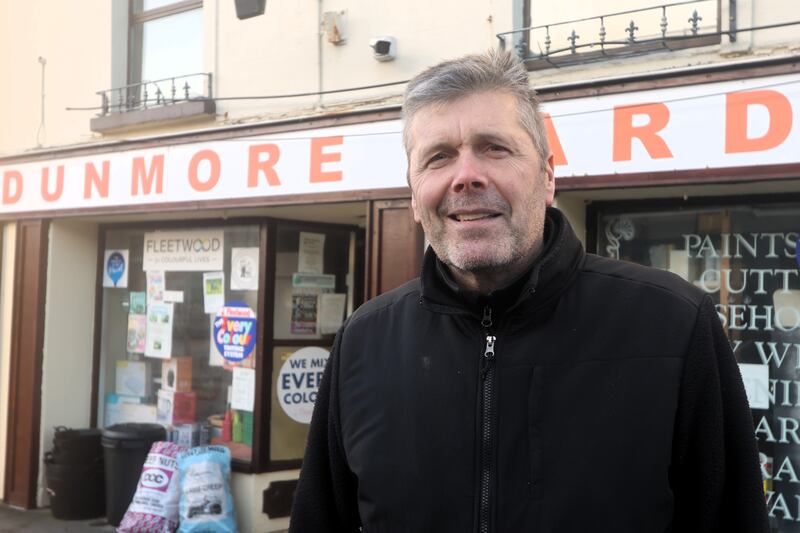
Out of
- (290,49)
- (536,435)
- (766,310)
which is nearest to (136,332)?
(290,49)

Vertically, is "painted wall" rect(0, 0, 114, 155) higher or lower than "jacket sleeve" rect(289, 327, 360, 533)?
higher

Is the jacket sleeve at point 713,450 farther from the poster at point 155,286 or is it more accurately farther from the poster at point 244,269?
the poster at point 155,286

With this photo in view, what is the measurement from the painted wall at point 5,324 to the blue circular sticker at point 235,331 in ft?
7.43

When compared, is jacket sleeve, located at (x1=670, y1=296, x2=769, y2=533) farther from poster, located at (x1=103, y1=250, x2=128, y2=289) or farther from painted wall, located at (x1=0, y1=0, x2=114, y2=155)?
poster, located at (x1=103, y1=250, x2=128, y2=289)

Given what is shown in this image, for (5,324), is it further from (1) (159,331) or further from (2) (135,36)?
(2) (135,36)

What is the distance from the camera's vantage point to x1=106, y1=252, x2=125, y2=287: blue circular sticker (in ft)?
26.8

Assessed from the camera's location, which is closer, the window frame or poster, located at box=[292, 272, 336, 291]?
poster, located at box=[292, 272, 336, 291]

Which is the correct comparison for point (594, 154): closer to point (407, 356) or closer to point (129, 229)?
point (407, 356)

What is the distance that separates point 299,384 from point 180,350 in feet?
3.89

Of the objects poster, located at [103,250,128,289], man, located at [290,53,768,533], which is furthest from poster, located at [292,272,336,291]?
man, located at [290,53,768,533]

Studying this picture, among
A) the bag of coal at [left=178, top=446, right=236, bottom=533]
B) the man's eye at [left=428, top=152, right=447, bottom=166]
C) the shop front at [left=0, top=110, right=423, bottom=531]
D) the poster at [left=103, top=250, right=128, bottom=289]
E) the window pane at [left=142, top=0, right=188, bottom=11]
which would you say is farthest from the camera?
the poster at [left=103, top=250, right=128, bottom=289]

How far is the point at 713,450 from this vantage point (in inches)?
65.6

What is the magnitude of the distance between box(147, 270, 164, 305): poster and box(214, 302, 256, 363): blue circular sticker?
0.76 meters

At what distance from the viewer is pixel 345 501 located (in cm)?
210
